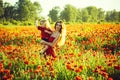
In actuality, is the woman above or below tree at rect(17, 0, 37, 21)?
below

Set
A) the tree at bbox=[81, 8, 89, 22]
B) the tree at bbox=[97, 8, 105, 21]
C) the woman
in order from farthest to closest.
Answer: the tree at bbox=[97, 8, 105, 21] → the tree at bbox=[81, 8, 89, 22] → the woman

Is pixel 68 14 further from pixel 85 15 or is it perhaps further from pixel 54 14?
pixel 85 15

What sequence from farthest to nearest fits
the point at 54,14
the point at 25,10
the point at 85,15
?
the point at 85,15 → the point at 54,14 → the point at 25,10

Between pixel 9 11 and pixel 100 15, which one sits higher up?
pixel 9 11

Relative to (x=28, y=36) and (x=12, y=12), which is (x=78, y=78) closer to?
(x=28, y=36)

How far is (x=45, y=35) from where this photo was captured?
20.9ft

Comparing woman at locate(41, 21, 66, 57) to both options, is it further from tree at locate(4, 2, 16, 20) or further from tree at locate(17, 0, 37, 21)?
tree at locate(4, 2, 16, 20)

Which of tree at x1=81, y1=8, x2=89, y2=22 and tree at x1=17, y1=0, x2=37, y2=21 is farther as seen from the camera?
tree at x1=81, y1=8, x2=89, y2=22

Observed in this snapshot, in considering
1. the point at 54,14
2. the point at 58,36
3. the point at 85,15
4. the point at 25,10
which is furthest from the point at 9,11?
the point at 58,36

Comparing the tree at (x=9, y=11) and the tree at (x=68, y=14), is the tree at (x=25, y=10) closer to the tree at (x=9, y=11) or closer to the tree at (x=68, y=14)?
the tree at (x=9, y=11)

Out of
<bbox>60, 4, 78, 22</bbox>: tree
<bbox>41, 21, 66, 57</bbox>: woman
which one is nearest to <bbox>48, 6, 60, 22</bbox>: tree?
<bbox>60, 4, 78, 22</bbox>: tree

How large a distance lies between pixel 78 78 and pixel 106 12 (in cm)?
Result: 12931

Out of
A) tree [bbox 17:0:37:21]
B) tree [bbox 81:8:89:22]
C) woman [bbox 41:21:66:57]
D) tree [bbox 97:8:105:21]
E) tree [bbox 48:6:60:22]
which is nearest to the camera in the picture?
woman [bbox 41:21:66:57]

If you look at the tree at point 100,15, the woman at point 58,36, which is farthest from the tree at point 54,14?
the woman at point 58,36
